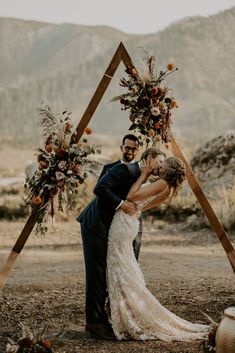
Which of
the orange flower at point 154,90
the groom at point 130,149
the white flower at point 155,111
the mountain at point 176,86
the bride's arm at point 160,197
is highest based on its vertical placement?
the mountain at point 176,86

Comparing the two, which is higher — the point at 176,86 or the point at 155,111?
the point at 176,86

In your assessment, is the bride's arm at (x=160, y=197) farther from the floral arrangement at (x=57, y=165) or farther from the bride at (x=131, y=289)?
the floral arrangement at (x=57, y=165)

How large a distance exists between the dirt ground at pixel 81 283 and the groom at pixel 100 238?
0.19 meters

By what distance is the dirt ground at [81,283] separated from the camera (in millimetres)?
6973

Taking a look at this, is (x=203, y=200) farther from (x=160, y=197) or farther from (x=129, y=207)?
(x=129, y=207)

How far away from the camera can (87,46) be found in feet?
299

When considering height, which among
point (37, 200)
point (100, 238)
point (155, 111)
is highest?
point (155, 111)

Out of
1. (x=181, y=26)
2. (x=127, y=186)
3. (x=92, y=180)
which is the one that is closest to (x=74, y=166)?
(x=127, y=186)

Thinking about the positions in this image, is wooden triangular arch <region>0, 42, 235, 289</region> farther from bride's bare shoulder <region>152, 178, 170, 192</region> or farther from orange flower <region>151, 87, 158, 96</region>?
bride's bare shoulder <region>152, 178, 170, 192</region>

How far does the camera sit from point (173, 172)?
21.8 feet

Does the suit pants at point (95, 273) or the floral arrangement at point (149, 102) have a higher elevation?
the floral arrangement at point (149, 102)

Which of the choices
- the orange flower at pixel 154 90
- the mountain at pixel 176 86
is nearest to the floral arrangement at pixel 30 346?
the orange flower at pixel 154 90

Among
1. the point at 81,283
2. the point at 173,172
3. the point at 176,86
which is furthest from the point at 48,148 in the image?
the point at 176,86

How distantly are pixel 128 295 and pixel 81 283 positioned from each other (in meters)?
3.43
